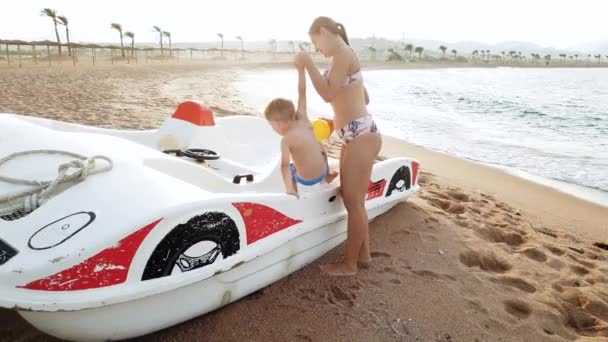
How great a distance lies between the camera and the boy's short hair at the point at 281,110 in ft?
9.21

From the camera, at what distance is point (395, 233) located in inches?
143

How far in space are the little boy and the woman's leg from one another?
179mm

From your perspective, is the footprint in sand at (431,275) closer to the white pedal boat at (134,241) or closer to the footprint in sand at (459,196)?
the white pedal boat at (134,241)

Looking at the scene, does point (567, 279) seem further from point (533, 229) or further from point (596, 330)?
point (533, 229)

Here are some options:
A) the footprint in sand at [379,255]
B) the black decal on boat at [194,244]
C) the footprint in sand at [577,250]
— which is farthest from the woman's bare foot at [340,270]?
the footprint in sand at [577,250]

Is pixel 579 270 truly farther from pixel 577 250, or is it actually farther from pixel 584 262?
pixel 577 250

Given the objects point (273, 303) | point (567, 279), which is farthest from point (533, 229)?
point (273, 303)

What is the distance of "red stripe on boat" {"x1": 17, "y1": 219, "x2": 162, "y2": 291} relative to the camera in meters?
1.81

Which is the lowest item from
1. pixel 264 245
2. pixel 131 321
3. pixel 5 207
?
pixel 131 321

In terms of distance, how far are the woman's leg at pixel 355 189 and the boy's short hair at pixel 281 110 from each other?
43 cm

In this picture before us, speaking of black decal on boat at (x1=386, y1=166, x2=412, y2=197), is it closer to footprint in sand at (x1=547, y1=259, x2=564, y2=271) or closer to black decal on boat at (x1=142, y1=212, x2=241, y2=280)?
footprint in sand at (x1=547, y1=259, x2=564, y2=271)

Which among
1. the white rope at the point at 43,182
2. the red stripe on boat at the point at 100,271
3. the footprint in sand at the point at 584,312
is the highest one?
the white rope at the point at 43,182

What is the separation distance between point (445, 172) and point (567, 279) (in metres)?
3.04

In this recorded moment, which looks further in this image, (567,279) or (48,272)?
(567,279)
